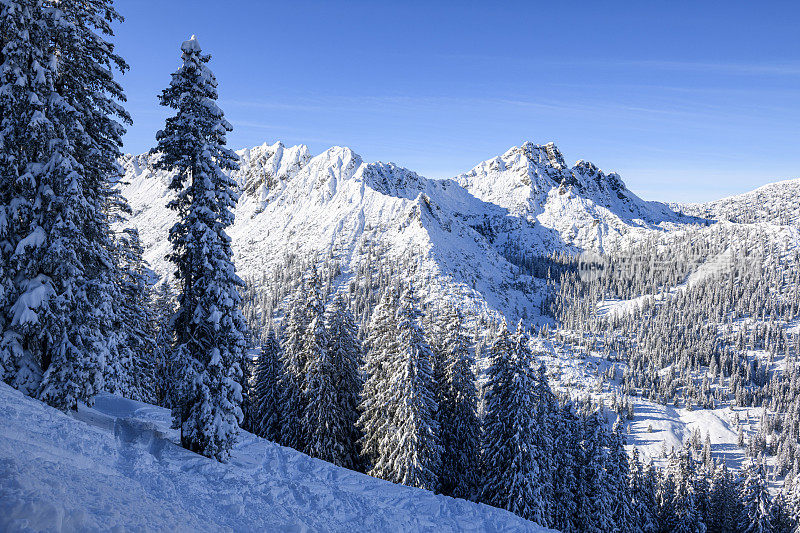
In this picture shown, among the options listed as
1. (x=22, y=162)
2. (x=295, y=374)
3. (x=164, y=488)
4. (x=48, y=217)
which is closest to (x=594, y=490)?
(x=295, y=374)

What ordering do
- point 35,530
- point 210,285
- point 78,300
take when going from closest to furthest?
1. point 35,530
2. point 78,300
3. point 210,285

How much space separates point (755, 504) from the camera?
1818 inches

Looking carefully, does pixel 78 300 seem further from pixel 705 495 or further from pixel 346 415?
pixel 705 495

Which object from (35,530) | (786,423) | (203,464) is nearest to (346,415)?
(203,464)

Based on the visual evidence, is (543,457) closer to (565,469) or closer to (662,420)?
(565,469)

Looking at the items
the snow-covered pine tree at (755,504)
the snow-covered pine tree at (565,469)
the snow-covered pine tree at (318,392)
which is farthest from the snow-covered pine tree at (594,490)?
the snow-covered pine tree at (755,504)

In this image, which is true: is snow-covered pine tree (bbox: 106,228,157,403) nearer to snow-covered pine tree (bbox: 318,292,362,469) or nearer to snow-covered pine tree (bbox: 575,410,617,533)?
snow-covered pine tree (bbox: 318,292,362,469)

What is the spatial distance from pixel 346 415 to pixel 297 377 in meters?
4.76

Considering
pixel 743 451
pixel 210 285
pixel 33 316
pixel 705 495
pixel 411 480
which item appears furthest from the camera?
pixel 743 451

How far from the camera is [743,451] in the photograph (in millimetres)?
146375

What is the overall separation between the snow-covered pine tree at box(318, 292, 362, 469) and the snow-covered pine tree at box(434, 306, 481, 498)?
6741 millimetres

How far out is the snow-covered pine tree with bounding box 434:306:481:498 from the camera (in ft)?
93.2

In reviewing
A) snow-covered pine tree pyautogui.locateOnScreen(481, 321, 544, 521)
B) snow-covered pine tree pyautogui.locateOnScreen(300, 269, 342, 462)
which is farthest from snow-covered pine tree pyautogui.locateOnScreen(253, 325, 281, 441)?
snow-covered pine tree pyautogui.locateOnScreen(481, 321, 544, 521)

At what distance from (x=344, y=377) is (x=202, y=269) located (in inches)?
749
